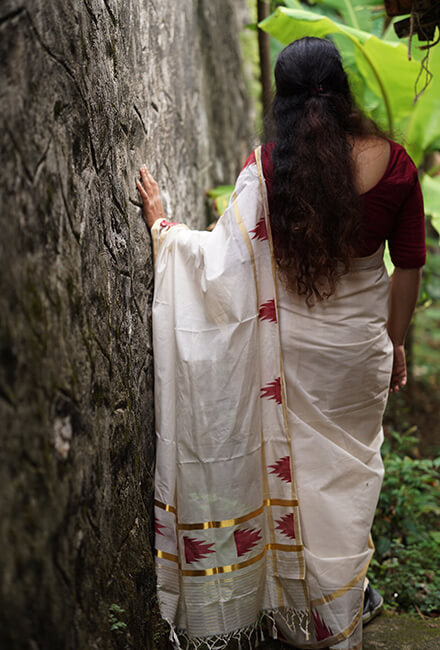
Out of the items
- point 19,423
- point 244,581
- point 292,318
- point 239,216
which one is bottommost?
point 244,581

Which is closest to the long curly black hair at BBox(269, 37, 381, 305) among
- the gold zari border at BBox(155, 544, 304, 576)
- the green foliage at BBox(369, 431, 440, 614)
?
the gold zari border at BBox(155, 544, 304, 576)

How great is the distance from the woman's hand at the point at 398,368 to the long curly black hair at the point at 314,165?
22.1 inches

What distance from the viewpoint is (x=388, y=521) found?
3.07 meters

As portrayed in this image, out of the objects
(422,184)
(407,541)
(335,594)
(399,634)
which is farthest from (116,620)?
(422,184)

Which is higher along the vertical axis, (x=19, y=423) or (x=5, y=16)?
(x=5, y=16)

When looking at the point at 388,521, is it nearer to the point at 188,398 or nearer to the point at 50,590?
the point at 188,398

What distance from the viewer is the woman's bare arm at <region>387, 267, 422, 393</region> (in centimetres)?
220

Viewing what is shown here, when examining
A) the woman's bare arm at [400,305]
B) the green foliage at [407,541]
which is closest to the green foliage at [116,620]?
the woman's bare arm at [400,305]

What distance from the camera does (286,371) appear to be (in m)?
2.05

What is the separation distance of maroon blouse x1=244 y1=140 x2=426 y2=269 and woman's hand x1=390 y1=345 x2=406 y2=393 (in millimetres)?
441

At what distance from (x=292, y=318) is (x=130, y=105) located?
2.89 ft

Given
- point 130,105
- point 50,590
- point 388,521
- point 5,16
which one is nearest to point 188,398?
point 50,590

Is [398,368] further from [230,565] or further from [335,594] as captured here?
[230,565]

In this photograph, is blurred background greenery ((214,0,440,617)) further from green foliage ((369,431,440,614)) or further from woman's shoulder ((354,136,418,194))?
woman's shoulder ((354,136,418,194))
